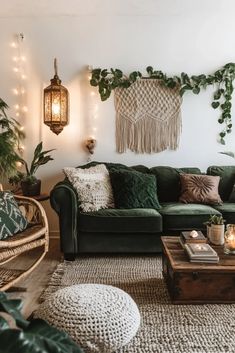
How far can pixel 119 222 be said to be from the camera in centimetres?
317

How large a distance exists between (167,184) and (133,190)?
0.52 metres

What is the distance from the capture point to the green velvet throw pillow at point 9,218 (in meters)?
2.49

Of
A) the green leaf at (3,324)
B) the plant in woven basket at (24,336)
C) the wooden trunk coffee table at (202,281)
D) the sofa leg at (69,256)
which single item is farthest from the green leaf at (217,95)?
the green leaf at (3,324)

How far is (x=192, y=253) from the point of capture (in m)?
2.26

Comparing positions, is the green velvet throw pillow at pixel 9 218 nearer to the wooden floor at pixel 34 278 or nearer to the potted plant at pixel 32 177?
the wooden floor at pixel 34 278

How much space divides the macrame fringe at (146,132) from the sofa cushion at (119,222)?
→ 1142 mm

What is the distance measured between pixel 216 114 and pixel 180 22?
1.14 m

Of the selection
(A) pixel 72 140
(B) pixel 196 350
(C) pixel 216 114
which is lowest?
(B) pixel 196 350

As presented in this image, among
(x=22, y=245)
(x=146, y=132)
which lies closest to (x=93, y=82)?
→ (x=146, y=132)

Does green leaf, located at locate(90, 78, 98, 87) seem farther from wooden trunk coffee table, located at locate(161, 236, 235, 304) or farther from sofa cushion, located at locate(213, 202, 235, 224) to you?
wooden trunk coffee table, located at locate(161, 236, 235, 304)

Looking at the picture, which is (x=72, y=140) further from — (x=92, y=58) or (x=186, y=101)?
(x=186, y=101)

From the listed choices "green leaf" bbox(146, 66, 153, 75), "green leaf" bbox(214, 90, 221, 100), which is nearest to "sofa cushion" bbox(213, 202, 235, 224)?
"green leaf" bbox(214, 90, 221, 100)

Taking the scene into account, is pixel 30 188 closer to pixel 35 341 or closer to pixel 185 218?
pixel 185 218

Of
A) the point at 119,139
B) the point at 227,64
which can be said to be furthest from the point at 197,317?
the point at 227,64
